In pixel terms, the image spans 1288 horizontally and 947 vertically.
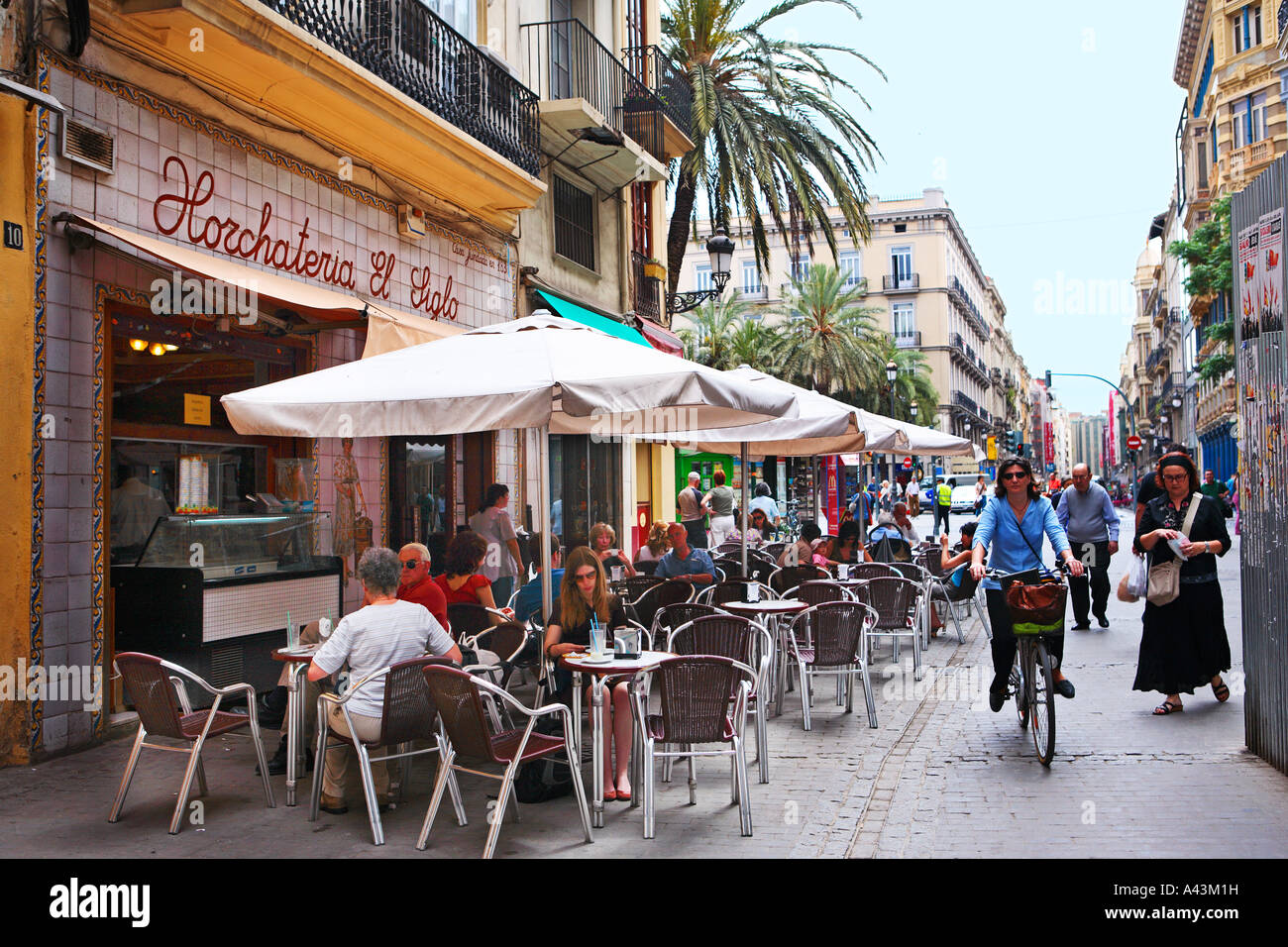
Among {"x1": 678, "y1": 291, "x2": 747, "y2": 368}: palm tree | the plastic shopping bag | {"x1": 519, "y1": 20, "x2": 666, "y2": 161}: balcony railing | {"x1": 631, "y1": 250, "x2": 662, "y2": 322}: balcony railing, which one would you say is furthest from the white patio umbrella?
{"x1": 678, "y1": 291, "x2": 747, "y2": 368}: palm tree

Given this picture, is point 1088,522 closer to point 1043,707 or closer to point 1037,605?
point 1043,707

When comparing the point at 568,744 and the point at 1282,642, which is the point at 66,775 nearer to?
the point at 568,744

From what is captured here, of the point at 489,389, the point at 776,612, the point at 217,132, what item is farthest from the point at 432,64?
the point at 776,612

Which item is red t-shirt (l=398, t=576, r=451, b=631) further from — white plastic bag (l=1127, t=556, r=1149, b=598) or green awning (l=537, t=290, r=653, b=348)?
green awning (l=537, t=290, r=653, b=348)

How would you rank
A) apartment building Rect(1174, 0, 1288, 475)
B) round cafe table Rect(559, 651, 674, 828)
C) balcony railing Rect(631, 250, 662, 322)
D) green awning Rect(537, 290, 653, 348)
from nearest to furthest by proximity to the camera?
round cafe table Rect(559, 651, 674, 828) → green awning Rect(537, 290, 653, 348) → balcony railing Rect(631, 250, 662, 322) → apartment building Rect(1174, 0, 1288, 475)

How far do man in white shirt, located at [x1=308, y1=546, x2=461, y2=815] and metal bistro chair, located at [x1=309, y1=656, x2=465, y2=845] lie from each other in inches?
1.7

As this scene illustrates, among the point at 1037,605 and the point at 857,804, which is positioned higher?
the point at 1037,605

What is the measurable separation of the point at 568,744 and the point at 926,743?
290cm

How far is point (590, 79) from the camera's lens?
52.3 feet

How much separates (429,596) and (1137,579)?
486cm

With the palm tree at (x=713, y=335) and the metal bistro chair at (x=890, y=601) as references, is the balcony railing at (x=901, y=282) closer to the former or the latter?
the palm tree at (x=713, y=335)

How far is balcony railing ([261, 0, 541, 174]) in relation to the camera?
30.5ft
